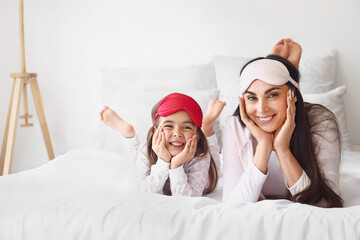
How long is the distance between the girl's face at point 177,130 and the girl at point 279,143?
5.5 inches

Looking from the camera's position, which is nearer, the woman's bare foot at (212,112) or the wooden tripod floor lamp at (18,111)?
the woman's bare foot at (212,112)

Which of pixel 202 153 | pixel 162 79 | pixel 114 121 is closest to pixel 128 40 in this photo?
pixel 162 79

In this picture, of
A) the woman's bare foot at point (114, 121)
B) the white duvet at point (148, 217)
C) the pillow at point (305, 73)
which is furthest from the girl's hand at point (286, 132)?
the pillow at point (305, 73)

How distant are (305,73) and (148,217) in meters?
1.70

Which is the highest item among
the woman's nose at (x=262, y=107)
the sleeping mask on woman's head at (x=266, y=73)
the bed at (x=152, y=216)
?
the sleeping mask on woman's head at (x=266, y=73)

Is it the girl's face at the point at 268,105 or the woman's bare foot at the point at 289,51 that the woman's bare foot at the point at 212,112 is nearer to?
the girl's face at the point at 268,105

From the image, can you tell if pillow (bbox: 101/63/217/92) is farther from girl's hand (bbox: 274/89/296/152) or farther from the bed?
girl's hand (bbox: 274/89/296/152)

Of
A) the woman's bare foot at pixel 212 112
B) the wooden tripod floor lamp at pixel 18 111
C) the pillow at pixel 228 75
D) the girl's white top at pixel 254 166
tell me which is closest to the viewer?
the girl's white top at pixel 254 166

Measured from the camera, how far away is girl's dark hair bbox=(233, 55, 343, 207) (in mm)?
1368

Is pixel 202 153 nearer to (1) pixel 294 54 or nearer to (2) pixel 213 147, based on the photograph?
(2) pixel 213 147

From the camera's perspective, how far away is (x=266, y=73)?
142 centimetres

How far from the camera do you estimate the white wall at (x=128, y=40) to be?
2721 millimetres

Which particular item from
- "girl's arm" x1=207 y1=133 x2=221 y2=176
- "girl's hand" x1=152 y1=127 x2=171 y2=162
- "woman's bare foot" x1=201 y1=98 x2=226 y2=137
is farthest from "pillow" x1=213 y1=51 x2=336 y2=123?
"girl's hand" x1=152 y1=127 x2=171 y2=162

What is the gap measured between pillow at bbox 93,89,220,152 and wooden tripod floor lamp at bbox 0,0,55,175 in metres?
0.58
